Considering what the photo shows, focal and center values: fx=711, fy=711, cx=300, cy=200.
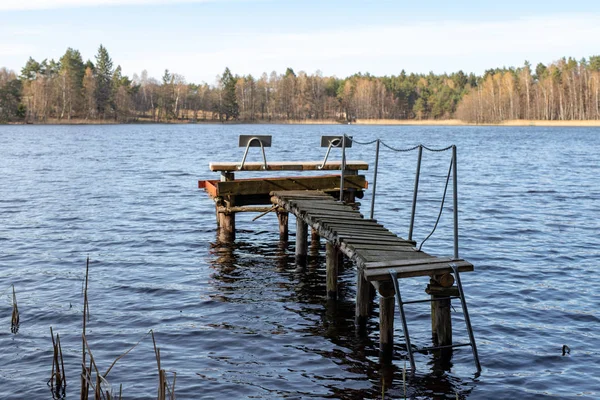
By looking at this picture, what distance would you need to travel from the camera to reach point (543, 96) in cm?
15238

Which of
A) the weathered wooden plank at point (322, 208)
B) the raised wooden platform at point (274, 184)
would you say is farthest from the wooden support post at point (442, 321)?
the raised wooden platform at point (274, 184)

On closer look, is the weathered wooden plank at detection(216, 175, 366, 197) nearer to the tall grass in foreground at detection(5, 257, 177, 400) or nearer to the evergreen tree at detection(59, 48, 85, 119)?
the tall grass in foreground at detection(5, 257, 177, 400)

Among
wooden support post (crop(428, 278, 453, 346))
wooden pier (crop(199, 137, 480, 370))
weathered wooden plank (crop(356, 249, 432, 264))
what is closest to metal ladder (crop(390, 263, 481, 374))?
wooden pier (crop(199, 137, 480, 370))

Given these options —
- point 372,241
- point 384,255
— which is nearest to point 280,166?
point 372,241

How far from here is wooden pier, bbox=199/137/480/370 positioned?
9.12 meters

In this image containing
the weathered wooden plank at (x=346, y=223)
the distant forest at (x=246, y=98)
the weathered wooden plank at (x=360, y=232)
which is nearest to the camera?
the weathered wooden plank at (x=360, y=232)

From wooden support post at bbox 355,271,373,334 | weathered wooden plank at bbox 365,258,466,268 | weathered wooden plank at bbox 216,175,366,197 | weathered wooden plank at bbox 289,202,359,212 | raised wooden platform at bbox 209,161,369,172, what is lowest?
wooden support post at bbox 355,271,373,334

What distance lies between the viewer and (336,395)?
8492 millimetres

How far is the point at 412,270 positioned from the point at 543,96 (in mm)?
153923

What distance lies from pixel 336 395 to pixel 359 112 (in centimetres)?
19181

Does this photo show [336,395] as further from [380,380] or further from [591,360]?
[591,360]

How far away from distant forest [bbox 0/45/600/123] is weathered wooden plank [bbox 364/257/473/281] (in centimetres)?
13830

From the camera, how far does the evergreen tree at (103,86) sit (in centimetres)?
15512

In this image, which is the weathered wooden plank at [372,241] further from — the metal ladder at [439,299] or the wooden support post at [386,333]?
the metal ladder at [439,299]
